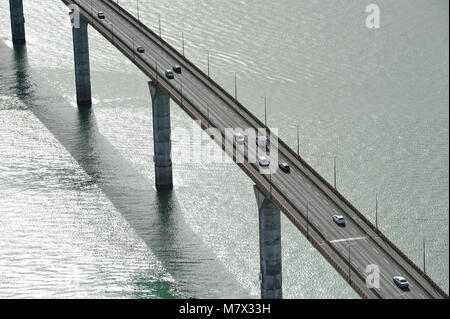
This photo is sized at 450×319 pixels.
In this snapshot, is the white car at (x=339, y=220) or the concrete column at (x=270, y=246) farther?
the concrete column at (x=270, y=246)

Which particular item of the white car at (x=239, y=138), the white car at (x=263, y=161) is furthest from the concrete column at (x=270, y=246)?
the white car at (x=239, y=138)

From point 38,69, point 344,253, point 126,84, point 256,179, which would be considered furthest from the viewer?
point 38,69

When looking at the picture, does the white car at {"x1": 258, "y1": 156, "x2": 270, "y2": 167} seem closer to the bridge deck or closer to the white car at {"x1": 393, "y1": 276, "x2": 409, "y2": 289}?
the bridge deck

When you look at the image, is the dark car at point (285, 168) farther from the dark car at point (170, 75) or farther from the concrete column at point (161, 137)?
the dark car at point (170, 75)

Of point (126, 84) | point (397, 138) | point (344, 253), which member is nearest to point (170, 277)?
point (344, 253)

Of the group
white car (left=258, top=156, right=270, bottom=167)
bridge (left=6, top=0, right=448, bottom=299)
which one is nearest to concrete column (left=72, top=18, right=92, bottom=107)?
bridge (left=6, top=0, right=448, bottom=299)

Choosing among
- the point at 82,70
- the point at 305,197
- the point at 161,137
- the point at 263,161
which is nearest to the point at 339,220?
the point at 305,197
